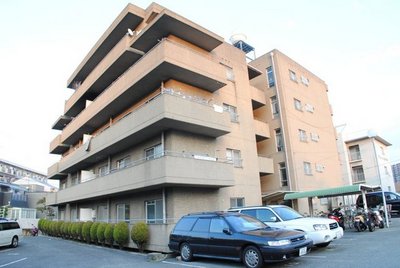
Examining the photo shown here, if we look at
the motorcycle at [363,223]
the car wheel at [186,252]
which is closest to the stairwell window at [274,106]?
the motorcycle at [363,223]

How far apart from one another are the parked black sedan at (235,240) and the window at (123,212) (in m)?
8.16

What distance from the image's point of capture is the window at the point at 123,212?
65.8 ft

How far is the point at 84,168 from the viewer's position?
94.1 ft

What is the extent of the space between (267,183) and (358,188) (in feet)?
27.7

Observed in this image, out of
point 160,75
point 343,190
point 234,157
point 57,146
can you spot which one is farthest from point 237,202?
point 57,146

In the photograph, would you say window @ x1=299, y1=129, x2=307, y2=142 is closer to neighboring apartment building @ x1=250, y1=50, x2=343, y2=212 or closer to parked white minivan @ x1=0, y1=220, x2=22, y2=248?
neighboring apartment building @ x1=250, y1=50, x2=343, y2=212

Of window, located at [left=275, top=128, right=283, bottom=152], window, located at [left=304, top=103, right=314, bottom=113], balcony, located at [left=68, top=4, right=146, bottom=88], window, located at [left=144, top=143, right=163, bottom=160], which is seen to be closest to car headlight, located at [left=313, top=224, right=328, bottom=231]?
window, located at [left=144, top=143, right=163, bottom=160]

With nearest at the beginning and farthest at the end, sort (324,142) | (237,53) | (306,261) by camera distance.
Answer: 1. (306,261)
2. (237,53)
3. (324,142)

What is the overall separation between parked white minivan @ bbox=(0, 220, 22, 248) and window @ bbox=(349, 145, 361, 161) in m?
40.5

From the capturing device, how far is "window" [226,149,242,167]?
2009 centimetres

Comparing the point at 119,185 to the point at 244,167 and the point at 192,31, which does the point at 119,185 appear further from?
the point at 192,31

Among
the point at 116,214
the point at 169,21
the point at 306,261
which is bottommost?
the point at 306,261

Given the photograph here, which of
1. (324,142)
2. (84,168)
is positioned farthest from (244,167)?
(84,168)

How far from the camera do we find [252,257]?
9.35 m
